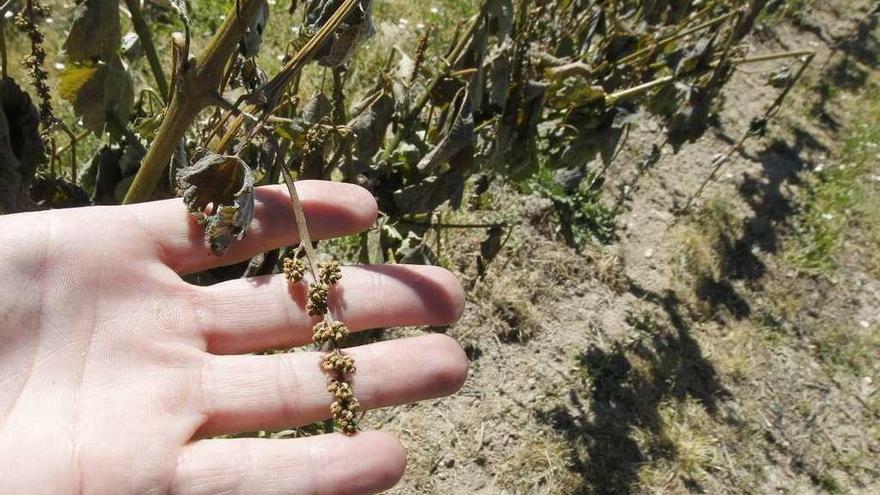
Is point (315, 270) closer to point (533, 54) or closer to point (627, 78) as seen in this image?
point (533, 54)

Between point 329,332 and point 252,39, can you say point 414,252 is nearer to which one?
point 329,332

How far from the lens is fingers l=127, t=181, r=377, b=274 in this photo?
1342 millimetres

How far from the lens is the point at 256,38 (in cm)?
121

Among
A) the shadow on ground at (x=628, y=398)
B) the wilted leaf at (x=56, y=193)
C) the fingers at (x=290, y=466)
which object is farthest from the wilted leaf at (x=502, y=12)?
the shadow on ground at (x=628, y=398)

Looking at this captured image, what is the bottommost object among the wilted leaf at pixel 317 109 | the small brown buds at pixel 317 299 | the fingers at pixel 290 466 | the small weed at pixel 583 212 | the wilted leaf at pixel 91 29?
the small weed at pixel 583 212

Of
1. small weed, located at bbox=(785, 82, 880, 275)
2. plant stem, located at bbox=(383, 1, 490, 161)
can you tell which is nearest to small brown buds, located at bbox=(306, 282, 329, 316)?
plant stem, located at bbox=(383, 1, 490, 161)

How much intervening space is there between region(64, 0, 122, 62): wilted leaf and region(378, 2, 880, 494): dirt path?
1493 mm

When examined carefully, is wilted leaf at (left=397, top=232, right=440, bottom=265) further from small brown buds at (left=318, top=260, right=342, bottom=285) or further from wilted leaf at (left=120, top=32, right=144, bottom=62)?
wilted leaf at (left=120, top=32, right=144, bottom=62)

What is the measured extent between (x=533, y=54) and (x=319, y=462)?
3.57 feet

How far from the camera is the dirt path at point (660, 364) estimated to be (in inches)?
93.7

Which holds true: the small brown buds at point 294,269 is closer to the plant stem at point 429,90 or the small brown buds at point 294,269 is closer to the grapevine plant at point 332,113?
the grapevine plant at point 332,113

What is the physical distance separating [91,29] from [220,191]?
36 centimetres

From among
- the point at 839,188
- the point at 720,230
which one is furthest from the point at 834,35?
the point at 720,230

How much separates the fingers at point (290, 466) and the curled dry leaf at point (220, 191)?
1.20 ft
